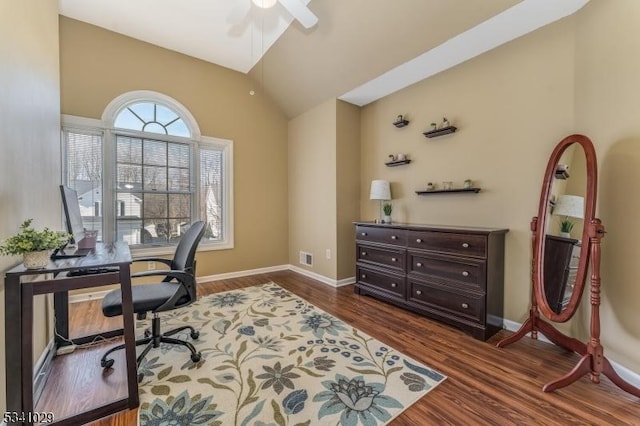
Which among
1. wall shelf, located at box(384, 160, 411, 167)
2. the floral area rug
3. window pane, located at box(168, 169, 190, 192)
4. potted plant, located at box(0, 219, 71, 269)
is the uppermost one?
wall shelf, located at box(384, 160, 411, 167)

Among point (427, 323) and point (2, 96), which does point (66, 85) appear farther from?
point (427, 323)

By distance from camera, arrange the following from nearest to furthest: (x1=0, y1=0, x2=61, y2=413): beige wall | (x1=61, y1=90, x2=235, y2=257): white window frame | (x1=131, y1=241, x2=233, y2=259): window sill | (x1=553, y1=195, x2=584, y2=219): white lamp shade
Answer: (x1=0, y1=0, x2=61, y2=413): beige wall < (x1=553, y1=195, x2=584, y2=219): white lamp shade < (x1=61, y1=90, x2=235, y2=257): white window frame < (x1=131, y1=241, x2=233, y2=259): window sill

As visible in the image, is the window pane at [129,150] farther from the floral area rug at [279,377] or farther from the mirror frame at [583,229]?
the mirror frame at [583,229]

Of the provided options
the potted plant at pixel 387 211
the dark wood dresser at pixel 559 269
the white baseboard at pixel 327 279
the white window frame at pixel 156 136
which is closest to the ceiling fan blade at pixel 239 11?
the white window frame at pixel 156 136

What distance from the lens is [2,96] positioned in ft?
4.54

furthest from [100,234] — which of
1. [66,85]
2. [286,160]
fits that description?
[286,160]

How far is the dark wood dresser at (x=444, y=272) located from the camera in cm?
242

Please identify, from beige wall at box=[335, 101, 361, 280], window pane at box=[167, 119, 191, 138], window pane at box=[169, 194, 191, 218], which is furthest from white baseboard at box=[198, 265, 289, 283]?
window pane at box=[167, 119, 191, 138]

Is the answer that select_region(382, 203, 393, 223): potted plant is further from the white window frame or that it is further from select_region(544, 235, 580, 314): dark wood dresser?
the white window frame

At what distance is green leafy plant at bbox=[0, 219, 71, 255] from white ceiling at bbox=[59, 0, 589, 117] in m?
2.79

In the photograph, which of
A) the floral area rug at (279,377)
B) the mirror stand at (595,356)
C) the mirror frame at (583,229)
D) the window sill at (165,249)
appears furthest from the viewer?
the window sill at (165,249)

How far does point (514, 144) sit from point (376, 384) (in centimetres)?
242

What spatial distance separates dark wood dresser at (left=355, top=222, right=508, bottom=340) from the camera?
2418 mm

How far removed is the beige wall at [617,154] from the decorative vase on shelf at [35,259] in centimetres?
342
